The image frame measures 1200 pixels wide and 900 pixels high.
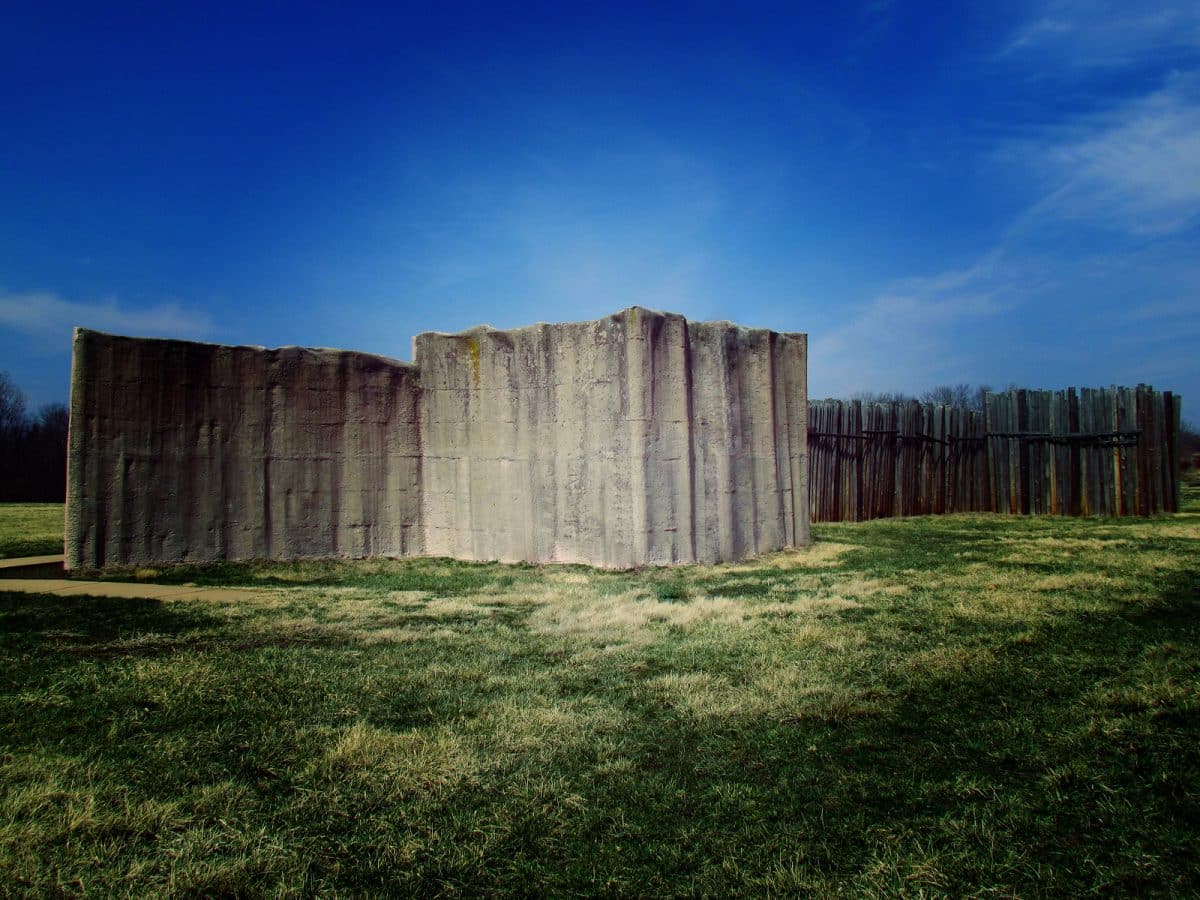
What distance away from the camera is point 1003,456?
15.4 metres

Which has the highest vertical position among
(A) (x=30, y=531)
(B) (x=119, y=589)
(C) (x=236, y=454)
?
(C) (x=236, y=454)

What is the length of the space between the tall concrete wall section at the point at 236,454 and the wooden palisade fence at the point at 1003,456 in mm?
8537

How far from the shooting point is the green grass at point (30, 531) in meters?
11.0

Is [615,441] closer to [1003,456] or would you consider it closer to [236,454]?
[236,454]

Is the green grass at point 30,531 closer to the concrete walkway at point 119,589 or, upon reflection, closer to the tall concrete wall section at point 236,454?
the tall concrete wall section at point 236,454

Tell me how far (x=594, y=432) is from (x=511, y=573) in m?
2.01

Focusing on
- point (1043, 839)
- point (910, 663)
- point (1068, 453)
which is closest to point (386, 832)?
point (1043, 839)

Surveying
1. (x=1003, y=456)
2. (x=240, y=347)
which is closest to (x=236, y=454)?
(x=240, y=347)

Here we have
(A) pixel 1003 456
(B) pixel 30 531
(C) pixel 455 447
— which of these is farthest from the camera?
(A) pixel 1003 456

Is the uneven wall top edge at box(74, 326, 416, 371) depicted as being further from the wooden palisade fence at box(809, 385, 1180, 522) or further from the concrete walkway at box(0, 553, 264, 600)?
the wooden palisade fence at box(809, 385, 1180, 522)

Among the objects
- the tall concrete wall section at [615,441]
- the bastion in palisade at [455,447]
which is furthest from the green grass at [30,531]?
the tall concrete wall section at [615,441]

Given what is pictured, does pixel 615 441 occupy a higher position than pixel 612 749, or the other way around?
pixel 615 441

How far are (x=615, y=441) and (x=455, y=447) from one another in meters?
2.67

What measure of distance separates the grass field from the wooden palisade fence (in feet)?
28.6
